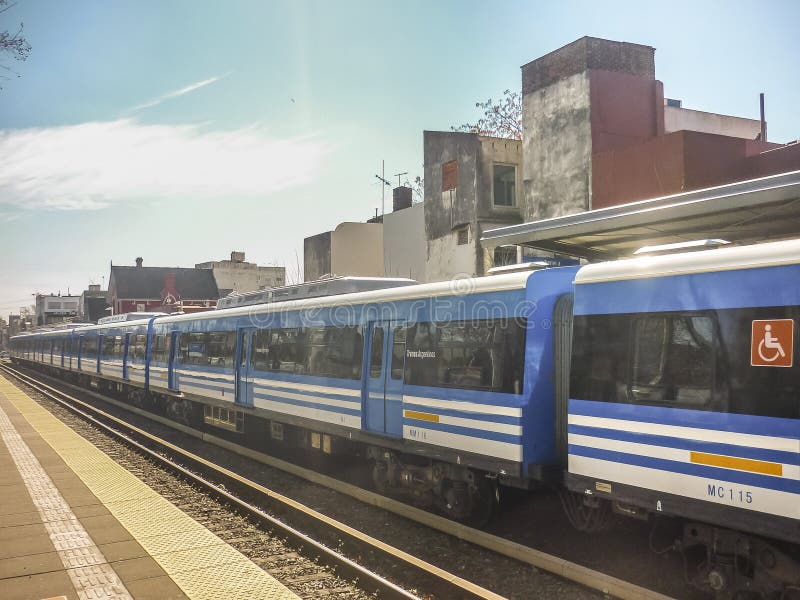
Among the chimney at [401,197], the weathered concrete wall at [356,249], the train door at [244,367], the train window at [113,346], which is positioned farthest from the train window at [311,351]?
the weathered concrete wall at [356,249]

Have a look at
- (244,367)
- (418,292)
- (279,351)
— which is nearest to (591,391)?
(418,292)

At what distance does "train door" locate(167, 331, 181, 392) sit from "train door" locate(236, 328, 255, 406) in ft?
16.9

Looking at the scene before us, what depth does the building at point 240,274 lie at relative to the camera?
83812mm

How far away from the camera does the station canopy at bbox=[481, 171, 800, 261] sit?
8.45m

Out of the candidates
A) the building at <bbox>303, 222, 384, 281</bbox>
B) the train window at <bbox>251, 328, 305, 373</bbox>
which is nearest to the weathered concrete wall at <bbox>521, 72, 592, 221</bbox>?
the train window at <bbox>251, 328, 305, 373</bbox>

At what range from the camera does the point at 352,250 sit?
40625mm

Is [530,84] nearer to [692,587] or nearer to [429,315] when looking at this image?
[429,315]

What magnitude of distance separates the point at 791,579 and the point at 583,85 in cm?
1850

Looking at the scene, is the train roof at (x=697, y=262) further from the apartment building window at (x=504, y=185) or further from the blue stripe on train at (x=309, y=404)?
the apartment building window at (x=504, y=185)

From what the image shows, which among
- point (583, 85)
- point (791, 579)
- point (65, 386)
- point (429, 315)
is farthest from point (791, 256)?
point (65, 386)

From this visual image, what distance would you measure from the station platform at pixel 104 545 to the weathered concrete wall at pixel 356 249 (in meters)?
27.2

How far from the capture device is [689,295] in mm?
6566

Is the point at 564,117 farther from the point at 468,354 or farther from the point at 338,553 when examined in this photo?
the point at 338,553

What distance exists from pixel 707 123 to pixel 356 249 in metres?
19.8
